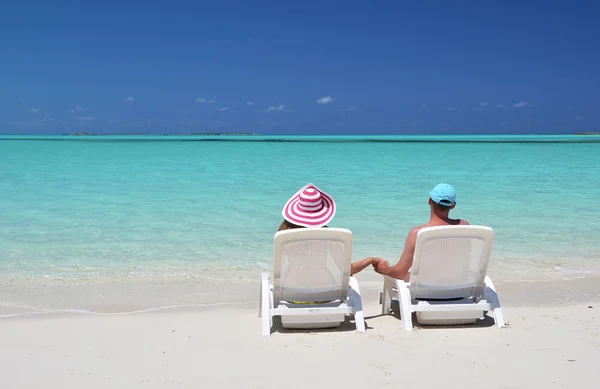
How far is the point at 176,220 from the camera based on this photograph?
9.59 m

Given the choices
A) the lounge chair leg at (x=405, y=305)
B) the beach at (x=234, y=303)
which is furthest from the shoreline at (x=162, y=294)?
the lounge chair leg at (x=405, y=305)

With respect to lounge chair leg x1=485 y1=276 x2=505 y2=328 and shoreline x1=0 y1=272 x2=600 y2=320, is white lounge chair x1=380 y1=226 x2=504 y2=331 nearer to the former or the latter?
lounge chair leg x1=485 y1=276 x2=505 y2=328

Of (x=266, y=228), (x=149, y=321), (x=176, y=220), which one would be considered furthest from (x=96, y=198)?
(x=149, y=321)

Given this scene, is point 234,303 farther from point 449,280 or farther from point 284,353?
point 449,280

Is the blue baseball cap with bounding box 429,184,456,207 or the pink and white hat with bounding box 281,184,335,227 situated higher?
the blue baseball cap with bounding box 429,184,456,207

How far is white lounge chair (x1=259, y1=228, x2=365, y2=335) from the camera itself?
12.3 feet

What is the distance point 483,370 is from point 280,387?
3.95 feet

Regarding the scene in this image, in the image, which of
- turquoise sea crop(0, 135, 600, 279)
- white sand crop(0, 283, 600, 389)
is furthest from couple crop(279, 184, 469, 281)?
turquoise sea crop(0, 135, 600, 279)

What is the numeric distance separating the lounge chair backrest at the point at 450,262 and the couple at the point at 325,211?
180 millimetres

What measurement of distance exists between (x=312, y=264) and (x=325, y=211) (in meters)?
0.40

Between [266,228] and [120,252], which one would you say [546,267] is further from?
[120,252]

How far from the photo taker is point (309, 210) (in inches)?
159

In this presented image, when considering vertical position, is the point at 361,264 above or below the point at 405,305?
above

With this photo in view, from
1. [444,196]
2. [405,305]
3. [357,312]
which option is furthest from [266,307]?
[444,196]
